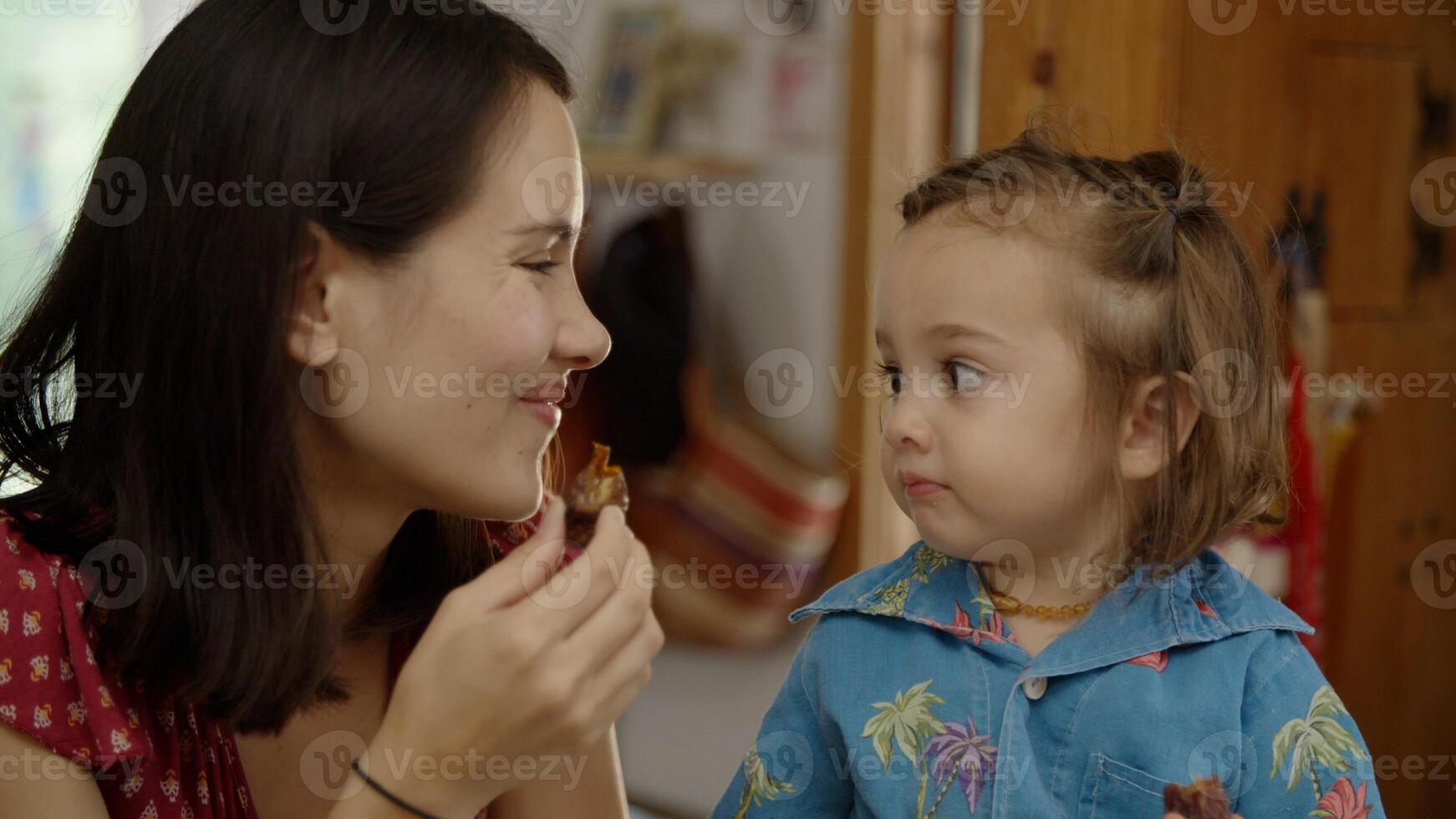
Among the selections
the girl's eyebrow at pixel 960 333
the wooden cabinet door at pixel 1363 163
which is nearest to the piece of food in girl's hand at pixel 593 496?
the girl's eyebrow at pixel 960 333

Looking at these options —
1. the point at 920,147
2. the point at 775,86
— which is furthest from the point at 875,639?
the point at 775,86

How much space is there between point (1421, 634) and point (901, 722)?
1788 mm

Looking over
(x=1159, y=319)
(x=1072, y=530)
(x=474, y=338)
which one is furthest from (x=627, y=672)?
(x=1159, y=319)

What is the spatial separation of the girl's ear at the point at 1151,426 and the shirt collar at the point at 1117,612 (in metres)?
0.09

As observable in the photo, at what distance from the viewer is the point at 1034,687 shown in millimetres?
1125

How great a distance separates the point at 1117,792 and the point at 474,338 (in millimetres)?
642

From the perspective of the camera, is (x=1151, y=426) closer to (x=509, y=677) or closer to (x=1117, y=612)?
(x=1117, y=612)

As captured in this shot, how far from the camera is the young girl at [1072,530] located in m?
1.09

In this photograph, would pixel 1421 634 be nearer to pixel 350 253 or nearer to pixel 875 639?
pixel 875 639

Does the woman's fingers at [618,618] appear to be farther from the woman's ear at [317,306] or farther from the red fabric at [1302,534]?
the red fabric at [1302,534]

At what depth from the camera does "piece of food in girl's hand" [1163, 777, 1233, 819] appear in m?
0.92

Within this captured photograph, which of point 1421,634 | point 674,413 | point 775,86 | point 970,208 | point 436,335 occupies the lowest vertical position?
point 1421,634

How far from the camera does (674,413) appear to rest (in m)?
2.81

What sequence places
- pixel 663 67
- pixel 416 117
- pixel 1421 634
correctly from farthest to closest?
1. pixel 663 67
2. pixel 1421 634
3. pixel 416 117
